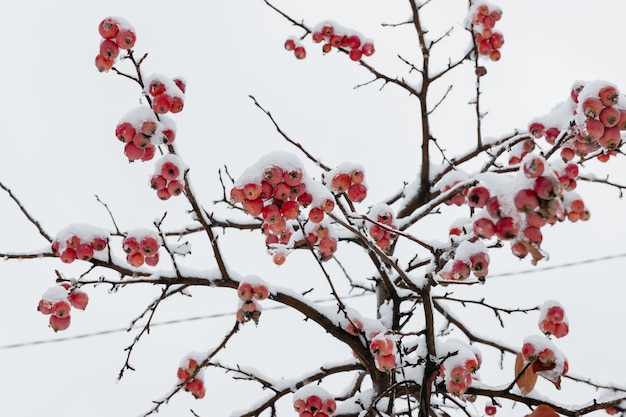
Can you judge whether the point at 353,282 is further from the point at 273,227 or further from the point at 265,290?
the point at 273,227

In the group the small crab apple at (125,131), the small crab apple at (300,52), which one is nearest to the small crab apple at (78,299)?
the small crab apple at (125,131)

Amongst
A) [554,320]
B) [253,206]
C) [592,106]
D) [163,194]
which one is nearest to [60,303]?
[163,194]

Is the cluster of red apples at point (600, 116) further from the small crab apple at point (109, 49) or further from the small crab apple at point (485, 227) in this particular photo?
the small crab apple at point (109, 49)

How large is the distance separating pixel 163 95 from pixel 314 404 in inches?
74.3

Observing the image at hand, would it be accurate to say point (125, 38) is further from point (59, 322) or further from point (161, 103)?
point (59, 322)

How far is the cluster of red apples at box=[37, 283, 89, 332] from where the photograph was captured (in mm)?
2947

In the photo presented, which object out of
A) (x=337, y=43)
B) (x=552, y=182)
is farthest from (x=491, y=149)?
(x=552, y=182)

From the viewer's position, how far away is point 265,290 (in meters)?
2.99

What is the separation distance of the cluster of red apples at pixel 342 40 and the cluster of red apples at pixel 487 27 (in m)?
0.90

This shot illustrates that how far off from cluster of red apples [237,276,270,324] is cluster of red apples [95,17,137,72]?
135cm

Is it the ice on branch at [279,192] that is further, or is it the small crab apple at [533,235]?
the ice on branch at [279,192]

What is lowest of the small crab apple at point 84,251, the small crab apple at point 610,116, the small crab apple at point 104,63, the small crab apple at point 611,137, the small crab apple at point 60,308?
the small crab apple at point 60,308

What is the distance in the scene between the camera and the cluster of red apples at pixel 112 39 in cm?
274

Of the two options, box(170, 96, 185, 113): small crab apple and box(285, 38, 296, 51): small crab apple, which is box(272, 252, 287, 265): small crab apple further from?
box(285, 38, 296, 51): small crab apple
